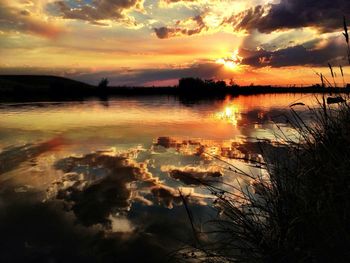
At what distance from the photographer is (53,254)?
6.72 meters

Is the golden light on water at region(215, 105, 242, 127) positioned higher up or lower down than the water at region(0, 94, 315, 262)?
lower down

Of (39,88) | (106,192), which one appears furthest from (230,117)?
(39,88)

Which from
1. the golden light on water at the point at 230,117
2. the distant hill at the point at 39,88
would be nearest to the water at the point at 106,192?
the golden light on water at the point at 230,117

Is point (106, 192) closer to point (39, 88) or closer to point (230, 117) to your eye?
point (230, 117)

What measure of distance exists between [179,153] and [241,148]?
2895 mm

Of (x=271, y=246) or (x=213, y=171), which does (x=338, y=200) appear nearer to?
(x=271, y=246)

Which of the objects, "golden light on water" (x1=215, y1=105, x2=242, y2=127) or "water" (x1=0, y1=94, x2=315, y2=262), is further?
"golden light on water" (x1=215, y1=105, x2=242, y2=127)

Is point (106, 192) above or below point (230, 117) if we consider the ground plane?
above

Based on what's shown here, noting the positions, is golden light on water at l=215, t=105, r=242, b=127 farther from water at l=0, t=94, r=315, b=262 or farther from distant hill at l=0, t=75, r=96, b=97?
distant hill at l=0, t=75, r=96, b=97

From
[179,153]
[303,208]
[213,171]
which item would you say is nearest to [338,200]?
[303,208]

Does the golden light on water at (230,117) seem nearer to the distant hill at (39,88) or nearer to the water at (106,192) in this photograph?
the water at (106,192)

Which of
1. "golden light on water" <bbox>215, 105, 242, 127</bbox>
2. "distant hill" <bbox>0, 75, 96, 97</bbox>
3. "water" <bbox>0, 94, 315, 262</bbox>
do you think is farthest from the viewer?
"distant hill" <bbox>0, 75, 96, 97</bbox>

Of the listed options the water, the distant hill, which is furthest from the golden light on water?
the distant hill

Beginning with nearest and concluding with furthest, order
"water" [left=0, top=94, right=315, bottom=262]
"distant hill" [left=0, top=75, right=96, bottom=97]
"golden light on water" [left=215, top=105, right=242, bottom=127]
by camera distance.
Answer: "water" [left=0, top=94, right=315, bottom=262] < "golden light on water" [left=215, top=105, right=242, bottom=127] < "distant hill" [left=0, top=75, right=96, bottom=97]
